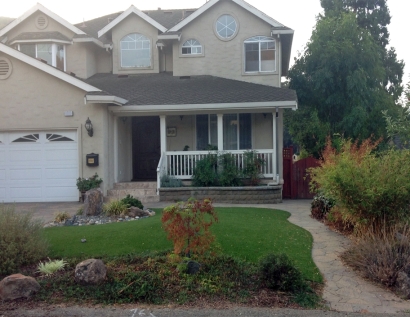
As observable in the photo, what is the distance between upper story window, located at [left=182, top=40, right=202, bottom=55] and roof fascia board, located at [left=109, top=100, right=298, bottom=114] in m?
3.39

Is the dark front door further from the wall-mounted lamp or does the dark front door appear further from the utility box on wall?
the wall-mounted lamp

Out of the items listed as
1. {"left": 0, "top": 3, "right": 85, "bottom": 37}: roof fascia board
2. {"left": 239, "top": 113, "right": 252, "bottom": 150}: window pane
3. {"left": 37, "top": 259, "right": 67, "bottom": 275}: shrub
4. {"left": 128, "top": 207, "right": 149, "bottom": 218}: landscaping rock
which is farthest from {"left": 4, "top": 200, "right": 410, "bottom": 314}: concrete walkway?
{"left": 0, "top": 3, "right": 85, "bottom": 37}: roof fascia board

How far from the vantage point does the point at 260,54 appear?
705 inches

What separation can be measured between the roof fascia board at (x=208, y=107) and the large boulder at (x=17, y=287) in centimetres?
946

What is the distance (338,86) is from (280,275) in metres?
15.0

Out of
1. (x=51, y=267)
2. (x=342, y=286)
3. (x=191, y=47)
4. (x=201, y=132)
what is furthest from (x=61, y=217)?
(x=191, y=47)

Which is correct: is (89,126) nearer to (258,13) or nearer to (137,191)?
(137,191)

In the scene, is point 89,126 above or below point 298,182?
above

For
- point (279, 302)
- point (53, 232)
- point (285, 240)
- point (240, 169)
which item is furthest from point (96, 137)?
point (279, 302)

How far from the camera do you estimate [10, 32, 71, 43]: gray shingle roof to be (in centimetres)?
1785

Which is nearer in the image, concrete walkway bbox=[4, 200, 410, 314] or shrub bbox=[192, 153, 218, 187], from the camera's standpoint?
concrete walkway bbox=[4, 200, 410, 314]

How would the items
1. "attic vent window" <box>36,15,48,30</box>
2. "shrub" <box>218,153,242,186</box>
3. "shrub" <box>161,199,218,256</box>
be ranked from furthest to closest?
"attic vent window" <box>36,15,48,30</box>, "shrub" <box>218,153,242,186</box>, "shrub" <box>161,199,218,256</box>

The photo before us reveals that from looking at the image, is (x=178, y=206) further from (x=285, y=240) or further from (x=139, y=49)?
(x=139, y=49)

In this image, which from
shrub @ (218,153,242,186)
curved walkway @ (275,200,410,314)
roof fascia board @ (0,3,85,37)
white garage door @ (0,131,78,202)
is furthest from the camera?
roof fascia board @ (0,3,85,37)
